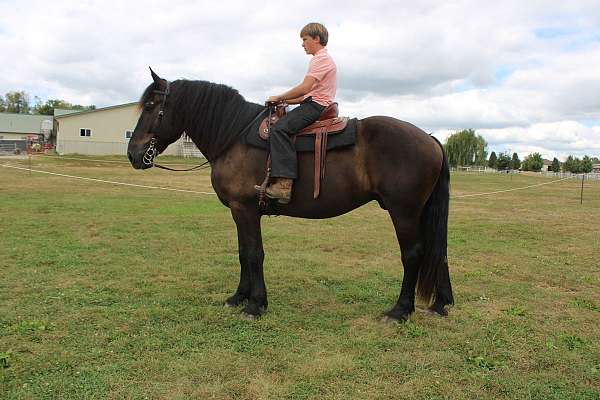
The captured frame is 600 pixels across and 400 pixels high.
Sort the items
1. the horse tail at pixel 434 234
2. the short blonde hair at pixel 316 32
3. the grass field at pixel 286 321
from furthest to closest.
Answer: the horse tail at pixel 434 234 → the short blonde hair at pixel 316 32 → the grass field at pixel 286 321

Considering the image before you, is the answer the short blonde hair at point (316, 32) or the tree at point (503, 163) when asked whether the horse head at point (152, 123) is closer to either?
the short blonde hair at point (316, 32)

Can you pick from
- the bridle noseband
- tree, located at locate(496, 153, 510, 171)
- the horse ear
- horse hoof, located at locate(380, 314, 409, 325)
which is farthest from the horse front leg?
tree, located at locate(496, 153, 510, 171)

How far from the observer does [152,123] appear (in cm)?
502

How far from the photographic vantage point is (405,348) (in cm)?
409

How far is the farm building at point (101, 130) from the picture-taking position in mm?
43688

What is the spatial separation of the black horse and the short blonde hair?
37.2 inches

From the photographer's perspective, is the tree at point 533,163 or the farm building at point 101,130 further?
the tree at point 533,163

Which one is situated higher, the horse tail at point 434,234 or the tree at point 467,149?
the tree at point 467,149

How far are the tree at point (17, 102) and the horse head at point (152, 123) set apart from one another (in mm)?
112004

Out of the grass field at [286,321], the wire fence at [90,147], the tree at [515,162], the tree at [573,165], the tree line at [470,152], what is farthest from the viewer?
the tree at [515,162]

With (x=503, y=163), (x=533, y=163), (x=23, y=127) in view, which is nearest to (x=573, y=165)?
(x=533, y=163)

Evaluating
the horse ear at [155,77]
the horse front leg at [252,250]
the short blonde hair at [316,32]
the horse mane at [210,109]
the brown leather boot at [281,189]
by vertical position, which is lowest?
the horse front leg at [252,250]

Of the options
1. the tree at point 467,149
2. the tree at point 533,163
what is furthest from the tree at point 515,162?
the tree at point 467,149

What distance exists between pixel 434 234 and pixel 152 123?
132 inches
